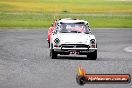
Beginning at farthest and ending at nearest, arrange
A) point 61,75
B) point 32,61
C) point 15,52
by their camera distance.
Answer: point 15,52 → point 32,61 → point 61,75

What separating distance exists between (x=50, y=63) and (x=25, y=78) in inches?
205

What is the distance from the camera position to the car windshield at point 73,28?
24.9m

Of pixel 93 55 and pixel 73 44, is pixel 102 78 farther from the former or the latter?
pixel 93 55

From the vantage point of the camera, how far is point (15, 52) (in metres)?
27.4

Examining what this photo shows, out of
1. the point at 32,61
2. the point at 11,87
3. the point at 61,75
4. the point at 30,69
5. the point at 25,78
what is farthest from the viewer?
the point at 32,61

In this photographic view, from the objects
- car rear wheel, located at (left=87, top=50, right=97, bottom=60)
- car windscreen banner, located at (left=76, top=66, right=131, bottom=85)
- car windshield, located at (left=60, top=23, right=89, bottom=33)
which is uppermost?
car windscreen banner, located at (left=76, top=66, right=131, bottom=85)

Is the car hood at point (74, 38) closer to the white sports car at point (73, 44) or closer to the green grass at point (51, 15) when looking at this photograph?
the white sports car at point (73, 44)

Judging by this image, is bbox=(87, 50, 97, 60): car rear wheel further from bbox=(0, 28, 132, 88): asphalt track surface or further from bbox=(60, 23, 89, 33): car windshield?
bbox=(60, 23, 89, 33): car windshield

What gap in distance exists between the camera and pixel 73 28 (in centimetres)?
2506

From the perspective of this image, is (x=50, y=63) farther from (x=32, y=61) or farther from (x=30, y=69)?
(x=30, y=69)

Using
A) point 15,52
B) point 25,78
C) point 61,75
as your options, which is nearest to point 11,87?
point 25,78

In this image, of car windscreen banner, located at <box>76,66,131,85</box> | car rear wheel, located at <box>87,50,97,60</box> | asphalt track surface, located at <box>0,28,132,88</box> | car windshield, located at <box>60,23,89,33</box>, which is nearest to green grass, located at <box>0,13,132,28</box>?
asphalt track surface, located at <box>0,28,132,88</box>

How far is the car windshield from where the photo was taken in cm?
2486

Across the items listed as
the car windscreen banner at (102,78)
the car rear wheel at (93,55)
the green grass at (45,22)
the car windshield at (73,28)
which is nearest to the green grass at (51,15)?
the green grass at (45,22)
